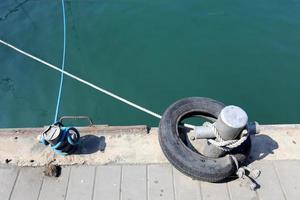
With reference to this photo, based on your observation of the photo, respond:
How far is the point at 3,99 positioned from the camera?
269 inches

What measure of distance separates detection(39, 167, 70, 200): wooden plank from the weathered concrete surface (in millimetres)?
213

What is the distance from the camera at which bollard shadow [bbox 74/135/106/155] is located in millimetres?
4477

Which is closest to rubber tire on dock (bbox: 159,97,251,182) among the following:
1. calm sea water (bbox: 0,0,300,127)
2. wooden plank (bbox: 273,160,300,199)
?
wooden plank (bbox: 273,160,300,199)

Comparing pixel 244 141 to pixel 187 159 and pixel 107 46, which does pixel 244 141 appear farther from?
pixel 107 46

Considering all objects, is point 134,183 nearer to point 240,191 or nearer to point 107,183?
point 107,183

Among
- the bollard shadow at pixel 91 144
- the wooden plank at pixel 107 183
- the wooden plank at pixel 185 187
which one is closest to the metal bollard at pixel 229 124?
the wooden plank at pixel 185 187

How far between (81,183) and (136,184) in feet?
2.21

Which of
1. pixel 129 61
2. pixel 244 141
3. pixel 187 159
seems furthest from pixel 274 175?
pixel 129 61

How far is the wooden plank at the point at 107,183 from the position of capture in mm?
4043

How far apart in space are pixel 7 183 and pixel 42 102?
2700mm

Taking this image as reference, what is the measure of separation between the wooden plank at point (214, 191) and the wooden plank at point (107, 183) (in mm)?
1029

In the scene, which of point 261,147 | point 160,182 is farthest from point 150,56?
point 160,182

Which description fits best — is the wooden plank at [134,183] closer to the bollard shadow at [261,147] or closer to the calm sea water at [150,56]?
the bollard shadow at [261,147]

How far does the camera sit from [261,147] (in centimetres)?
450
